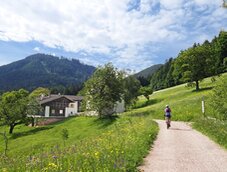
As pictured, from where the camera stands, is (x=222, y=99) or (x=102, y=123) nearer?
(x=222, y=99)

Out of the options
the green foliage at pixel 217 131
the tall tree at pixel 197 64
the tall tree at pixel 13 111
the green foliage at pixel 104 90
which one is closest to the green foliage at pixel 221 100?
the green foliage at pixel 217 131

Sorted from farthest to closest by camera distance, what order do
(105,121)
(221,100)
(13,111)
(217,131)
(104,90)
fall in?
1. (13,111)
2. (104,90)
3. (105,121)
4. (221,100)
5. (217,131)

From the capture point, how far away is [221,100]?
20.4 meters

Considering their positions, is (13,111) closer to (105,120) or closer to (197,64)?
(105,120)

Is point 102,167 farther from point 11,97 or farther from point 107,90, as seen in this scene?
point 11,97

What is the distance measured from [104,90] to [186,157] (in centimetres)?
4032

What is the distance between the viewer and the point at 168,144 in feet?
52.2

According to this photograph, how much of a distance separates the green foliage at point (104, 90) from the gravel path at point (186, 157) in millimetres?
35931

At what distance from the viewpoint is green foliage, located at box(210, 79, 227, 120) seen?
20.1 m

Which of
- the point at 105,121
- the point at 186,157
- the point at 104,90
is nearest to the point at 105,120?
the point at 105,121

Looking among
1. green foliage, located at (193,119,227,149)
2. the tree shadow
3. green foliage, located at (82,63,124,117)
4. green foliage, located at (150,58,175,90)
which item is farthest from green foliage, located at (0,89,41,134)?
green foliage, located at (150,58,175,90)

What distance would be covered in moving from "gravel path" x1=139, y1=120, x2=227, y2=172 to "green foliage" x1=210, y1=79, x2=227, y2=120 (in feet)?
14.2

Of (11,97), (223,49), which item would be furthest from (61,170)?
(223,49)

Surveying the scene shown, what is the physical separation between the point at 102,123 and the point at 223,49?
68.1 m
